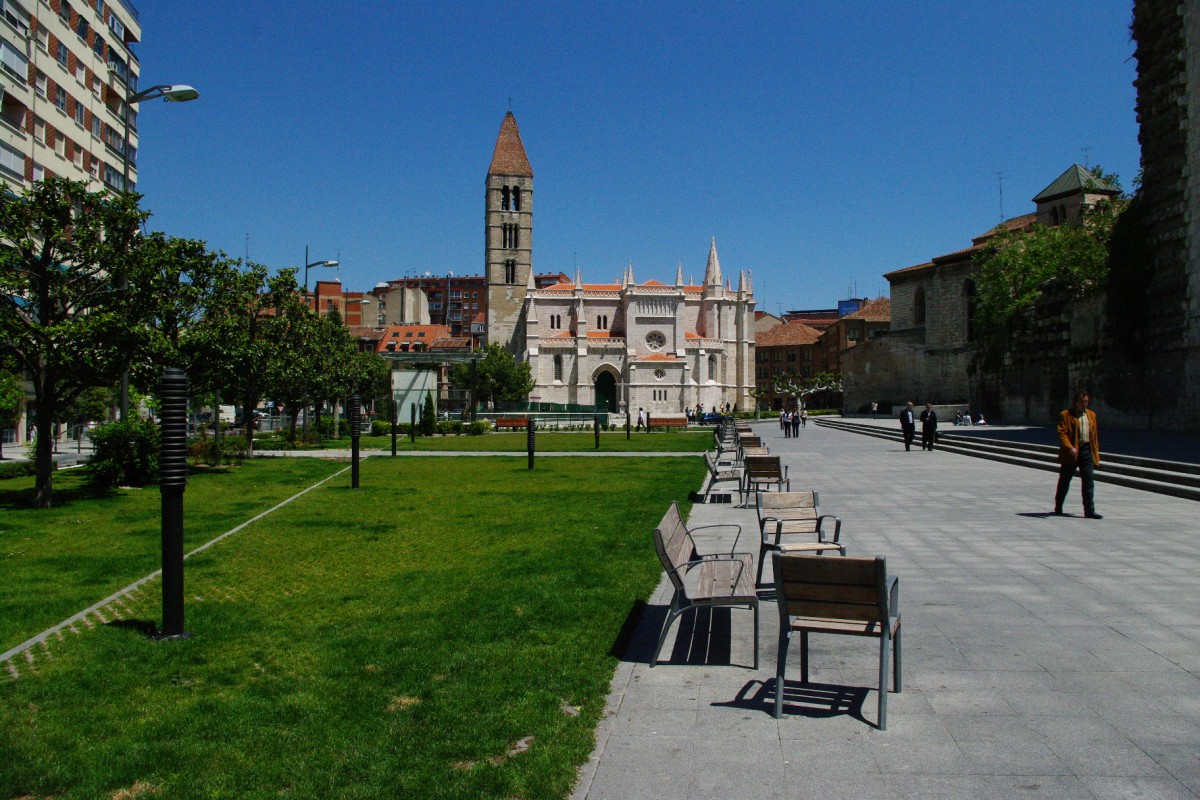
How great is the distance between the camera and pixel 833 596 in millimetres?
4488

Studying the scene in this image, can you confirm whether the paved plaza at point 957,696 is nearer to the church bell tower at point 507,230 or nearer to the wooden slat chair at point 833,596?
the wooden slat chair at point 833,596

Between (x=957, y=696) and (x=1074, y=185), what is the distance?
186 feet

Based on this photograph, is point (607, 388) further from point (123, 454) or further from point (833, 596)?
point (833, 596)

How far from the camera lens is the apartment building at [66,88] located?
28.2 meters

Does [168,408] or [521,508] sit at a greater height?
[168,408]

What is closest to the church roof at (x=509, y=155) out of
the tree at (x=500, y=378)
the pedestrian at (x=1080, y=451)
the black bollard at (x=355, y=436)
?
the tree at (x=500, y=378)

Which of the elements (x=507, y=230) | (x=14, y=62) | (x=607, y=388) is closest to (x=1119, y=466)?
(x=14, y=62)

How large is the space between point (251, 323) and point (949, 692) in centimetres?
2316

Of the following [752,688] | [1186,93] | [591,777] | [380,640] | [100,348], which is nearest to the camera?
[591,777]

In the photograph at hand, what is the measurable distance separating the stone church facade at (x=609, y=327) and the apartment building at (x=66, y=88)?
52006mm

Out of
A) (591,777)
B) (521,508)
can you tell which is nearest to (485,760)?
(591,777)

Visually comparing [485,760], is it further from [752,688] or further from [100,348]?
[100,348]

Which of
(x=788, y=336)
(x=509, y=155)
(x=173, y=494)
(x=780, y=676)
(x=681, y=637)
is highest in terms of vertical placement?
(x=509, y=155)

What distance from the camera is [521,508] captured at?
1276 cm
